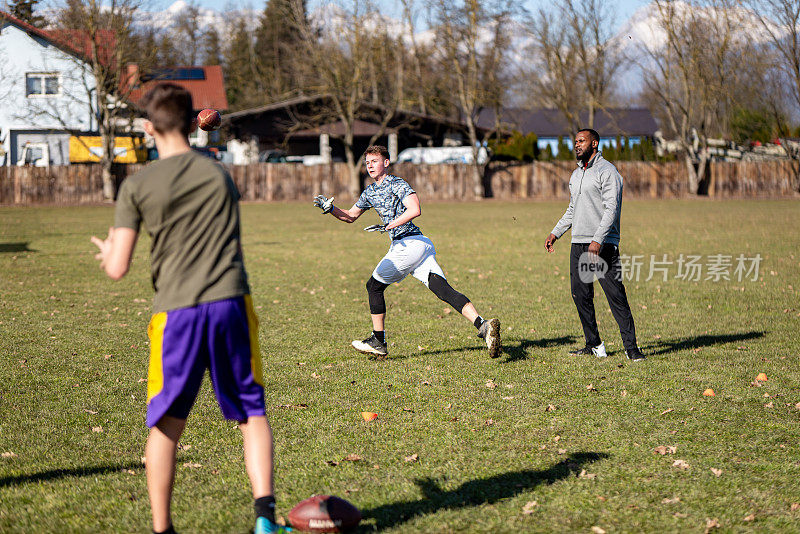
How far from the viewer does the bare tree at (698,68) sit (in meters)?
46.1

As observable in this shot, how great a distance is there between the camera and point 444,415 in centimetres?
622

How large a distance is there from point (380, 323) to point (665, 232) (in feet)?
58.8

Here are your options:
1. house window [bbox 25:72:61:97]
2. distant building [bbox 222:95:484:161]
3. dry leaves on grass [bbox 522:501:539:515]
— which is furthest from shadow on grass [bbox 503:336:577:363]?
house window [bbox 25:72:61:97]

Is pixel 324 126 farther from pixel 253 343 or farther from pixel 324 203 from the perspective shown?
pixel 253 343

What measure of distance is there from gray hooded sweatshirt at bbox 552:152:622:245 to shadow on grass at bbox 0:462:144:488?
4753 mm

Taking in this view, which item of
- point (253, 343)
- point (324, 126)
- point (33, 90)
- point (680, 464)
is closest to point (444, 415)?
point (680, 464)

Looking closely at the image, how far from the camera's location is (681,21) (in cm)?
4697

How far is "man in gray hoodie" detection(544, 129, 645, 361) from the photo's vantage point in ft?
25.8

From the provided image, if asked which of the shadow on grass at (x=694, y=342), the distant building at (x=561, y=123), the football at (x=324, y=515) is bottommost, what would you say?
the shadow on grass at (x=694, y=342)

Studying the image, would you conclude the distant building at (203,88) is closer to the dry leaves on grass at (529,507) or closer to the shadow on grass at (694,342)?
the shadow on grass at (694,342)

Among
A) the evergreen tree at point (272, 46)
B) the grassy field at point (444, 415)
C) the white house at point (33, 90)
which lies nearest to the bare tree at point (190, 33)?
the evergreen tree at point (272, 46)

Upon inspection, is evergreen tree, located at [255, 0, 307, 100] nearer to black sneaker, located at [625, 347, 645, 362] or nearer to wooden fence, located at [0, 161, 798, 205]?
wooden fence, located at [0, 161, 798, 205]

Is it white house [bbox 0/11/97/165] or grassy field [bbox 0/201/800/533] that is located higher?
white house [bbox 0/11/97/165]

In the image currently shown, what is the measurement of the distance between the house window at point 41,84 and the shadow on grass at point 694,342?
148 ft
